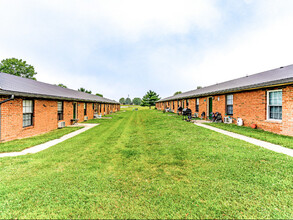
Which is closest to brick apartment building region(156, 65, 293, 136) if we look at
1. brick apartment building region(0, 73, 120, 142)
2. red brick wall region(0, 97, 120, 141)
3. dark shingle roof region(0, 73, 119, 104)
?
dark shingle roof region(0, 73, 119, 104)

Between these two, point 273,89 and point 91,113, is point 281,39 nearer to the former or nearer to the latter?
point 273,89

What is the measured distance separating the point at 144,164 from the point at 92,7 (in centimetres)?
1480

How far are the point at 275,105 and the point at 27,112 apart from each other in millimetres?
15277

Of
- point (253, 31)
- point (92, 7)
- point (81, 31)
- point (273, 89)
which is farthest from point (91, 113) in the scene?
point (253, 31)

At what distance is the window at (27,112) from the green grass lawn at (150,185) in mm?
4472

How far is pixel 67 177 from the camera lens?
3.16m

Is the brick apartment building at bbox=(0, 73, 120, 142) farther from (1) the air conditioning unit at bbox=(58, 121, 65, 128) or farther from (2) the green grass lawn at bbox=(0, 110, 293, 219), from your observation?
(2) the green grass lawn at bbox=(0, 110, 293, 219)

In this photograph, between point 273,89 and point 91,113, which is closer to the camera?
point 273,89

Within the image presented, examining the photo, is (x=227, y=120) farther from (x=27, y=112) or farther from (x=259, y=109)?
(x=27, y=112)

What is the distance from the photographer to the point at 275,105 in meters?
7.43

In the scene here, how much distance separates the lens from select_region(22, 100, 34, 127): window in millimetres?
7544

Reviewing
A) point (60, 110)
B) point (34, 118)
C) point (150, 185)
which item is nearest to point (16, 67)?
point (60, 110)

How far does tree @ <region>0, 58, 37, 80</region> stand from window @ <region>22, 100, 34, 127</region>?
48.6 metres

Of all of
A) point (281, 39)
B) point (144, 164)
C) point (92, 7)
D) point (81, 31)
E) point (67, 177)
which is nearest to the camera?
point (67, 177)
